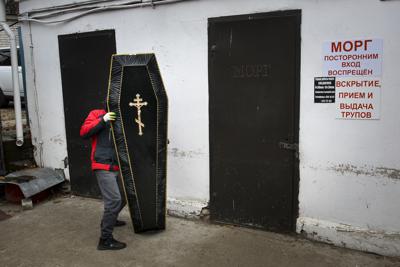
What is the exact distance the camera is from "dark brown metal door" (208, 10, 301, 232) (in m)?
4.21

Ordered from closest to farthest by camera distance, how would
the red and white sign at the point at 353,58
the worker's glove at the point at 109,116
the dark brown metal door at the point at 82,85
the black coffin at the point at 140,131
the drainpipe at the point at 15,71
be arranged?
the red and white sign at the point at 353,58
the worker's glove at the point at 109,116
the black coffin at the point at 140,131
the dark brown metal door at the point at 82,85
the drainpipe at the point at 15,71

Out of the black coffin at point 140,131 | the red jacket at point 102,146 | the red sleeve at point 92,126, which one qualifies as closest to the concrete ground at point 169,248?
the black coffin at point 140,131

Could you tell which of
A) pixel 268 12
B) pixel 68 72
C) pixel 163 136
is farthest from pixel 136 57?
pixel 68 72

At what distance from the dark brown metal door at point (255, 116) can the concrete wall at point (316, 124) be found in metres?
0.11

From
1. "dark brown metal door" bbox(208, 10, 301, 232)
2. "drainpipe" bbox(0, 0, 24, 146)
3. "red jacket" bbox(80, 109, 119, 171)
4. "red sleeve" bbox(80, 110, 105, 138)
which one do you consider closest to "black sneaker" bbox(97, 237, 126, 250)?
"red jacket" bbox(80, 109, 119, 171)

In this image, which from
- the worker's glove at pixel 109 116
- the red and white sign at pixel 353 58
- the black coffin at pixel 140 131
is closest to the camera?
the red and white sign at pixel 353 58

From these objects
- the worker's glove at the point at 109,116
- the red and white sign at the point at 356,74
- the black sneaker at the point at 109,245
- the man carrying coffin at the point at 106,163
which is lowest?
the black sneaker at the point at 109,245

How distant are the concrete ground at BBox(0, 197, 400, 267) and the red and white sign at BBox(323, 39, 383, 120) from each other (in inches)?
58.8

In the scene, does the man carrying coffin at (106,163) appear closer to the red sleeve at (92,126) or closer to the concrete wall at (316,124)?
the red sleeve at (92,126)

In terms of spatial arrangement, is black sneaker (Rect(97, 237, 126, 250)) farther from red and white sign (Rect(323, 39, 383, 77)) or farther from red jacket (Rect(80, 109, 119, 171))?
red and white sign (Rect(323, 39, 383, 77))

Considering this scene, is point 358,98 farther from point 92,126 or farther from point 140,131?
point 92,126

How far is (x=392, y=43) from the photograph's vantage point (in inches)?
144

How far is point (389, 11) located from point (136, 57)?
2.63 metres

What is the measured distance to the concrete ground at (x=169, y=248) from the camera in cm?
398
